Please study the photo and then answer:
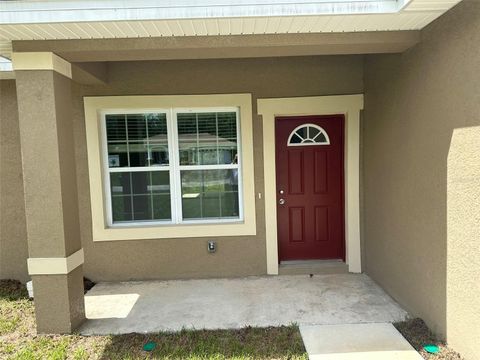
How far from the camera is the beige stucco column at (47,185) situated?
3.32 metres

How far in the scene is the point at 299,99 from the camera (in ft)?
16.0

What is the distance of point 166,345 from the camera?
3.20 m

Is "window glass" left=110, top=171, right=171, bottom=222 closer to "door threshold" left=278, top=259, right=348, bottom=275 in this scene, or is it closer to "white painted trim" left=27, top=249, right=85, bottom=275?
"white painted trim" left=27, top=249, right=85, bottom=275

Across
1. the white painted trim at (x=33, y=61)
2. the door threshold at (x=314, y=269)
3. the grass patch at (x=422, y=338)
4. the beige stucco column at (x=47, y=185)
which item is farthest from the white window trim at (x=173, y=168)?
the grass patch at (x=422, y=338)

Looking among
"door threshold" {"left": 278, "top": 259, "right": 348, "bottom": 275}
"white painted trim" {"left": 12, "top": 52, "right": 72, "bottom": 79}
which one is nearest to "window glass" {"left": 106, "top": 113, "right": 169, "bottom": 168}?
"white painted trim" {"left": 12, "top": 52, "right": 72, "bottom": 79}

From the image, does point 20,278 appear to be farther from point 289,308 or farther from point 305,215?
point 305,215

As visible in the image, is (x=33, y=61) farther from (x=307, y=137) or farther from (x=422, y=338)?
(x=422, y=338)

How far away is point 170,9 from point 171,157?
96.8 inches

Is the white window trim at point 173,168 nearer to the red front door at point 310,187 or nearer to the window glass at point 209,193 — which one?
the window glass at point 209,193

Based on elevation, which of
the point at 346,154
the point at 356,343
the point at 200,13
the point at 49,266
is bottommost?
the point at 356,343

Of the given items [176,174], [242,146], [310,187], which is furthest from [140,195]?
[310,187]

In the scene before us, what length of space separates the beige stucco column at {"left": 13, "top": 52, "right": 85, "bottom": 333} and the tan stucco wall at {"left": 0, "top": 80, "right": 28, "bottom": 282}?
193cm

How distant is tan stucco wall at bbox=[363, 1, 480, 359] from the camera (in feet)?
8.87

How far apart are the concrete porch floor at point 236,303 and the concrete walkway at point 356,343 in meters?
0.16
